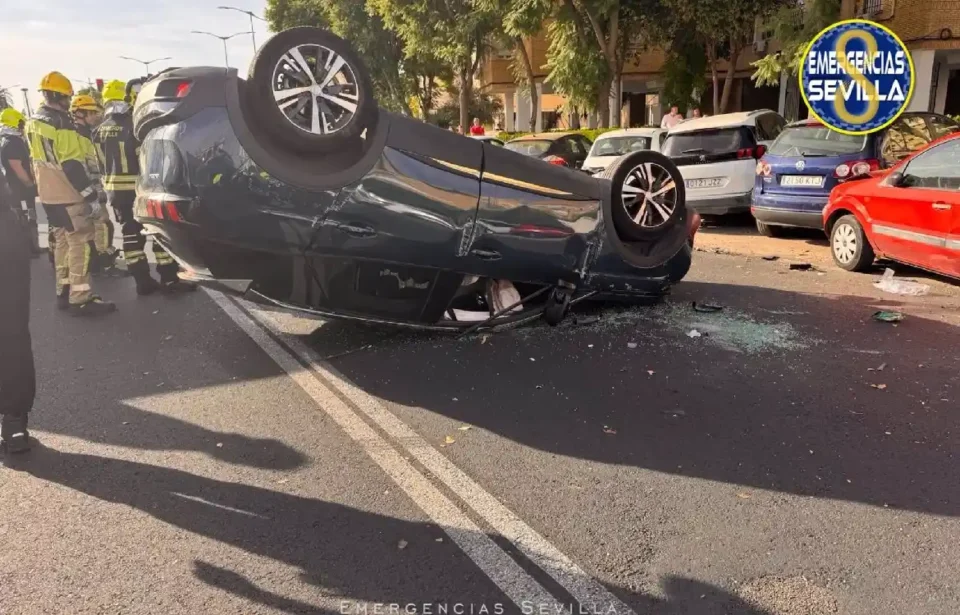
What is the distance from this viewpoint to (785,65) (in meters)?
15.7

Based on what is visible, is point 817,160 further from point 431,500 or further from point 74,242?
point 74,242

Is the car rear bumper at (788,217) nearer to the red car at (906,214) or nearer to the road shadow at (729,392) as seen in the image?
the red car at (906,214)

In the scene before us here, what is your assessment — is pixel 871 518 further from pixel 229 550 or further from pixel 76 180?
pixel 76 180

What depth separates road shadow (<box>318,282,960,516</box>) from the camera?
333cm

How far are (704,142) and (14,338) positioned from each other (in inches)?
375

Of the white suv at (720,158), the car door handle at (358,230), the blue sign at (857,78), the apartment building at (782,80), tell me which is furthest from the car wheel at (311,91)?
the apartment building at (782,80)

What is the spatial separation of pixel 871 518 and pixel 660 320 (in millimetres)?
2938

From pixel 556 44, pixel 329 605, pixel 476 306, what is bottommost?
pixel 329 605

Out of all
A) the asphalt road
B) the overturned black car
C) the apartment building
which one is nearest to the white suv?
the asphalt road

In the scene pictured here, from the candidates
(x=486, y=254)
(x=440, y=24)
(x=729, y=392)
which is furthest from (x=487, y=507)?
(x=440, y=24)

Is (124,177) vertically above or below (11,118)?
below

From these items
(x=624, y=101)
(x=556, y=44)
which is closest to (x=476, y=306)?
(x=556, y=44)

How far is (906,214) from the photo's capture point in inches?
257

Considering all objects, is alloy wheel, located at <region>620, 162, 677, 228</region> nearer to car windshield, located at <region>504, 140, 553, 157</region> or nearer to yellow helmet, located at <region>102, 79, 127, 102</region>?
yellow helmet, located at <region>102, 79, 127, 102</region>
